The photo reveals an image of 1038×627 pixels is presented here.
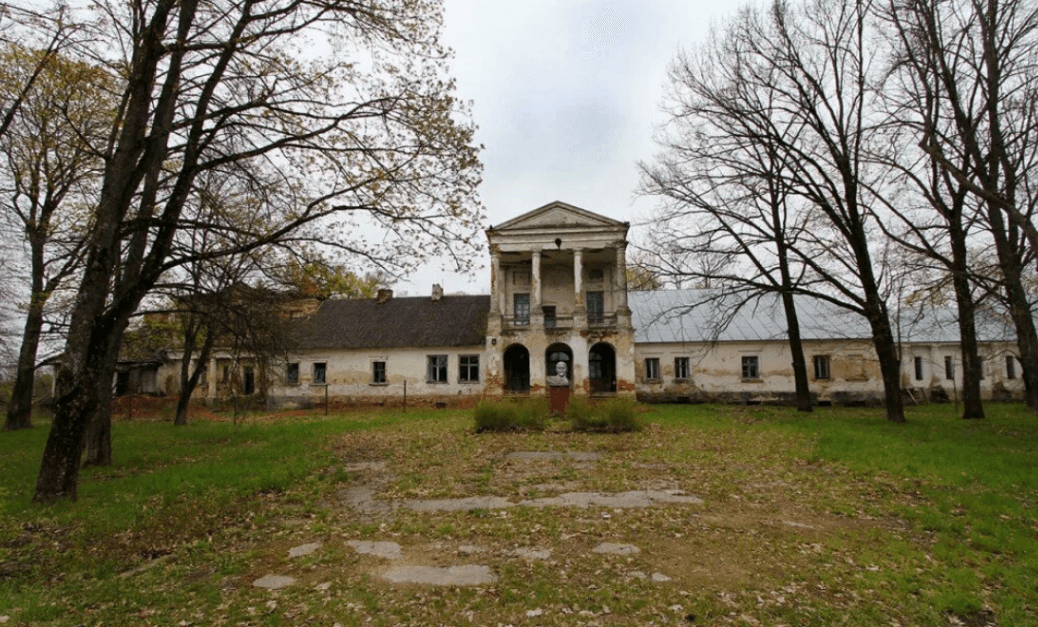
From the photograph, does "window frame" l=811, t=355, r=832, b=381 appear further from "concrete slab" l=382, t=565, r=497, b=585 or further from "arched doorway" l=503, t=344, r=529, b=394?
"concrete slab" l=382, t=565, r=497, b=585

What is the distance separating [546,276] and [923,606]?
→ 2698 centimetres

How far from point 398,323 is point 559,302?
9253 millimetres

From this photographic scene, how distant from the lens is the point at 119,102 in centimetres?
1041

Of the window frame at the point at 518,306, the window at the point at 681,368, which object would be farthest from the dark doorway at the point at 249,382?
the window at the point at 681,368

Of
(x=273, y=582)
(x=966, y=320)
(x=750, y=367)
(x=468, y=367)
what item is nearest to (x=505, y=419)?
(x=273, y=582)

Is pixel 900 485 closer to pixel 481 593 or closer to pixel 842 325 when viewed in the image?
pixel 481 593

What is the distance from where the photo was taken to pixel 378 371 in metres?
29.6

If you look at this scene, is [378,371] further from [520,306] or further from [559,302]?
[559,302]

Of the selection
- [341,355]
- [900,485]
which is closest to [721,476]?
[900,485]

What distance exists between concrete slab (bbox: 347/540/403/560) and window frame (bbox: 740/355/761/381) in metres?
26.5

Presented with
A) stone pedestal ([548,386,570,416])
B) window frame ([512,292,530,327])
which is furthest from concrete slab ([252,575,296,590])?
window frame ([512,292,530,327])

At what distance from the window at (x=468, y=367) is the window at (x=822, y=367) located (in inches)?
701

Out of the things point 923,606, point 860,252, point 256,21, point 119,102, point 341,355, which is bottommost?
point 923,606

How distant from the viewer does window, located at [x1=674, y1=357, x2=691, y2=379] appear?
29.3 meters
